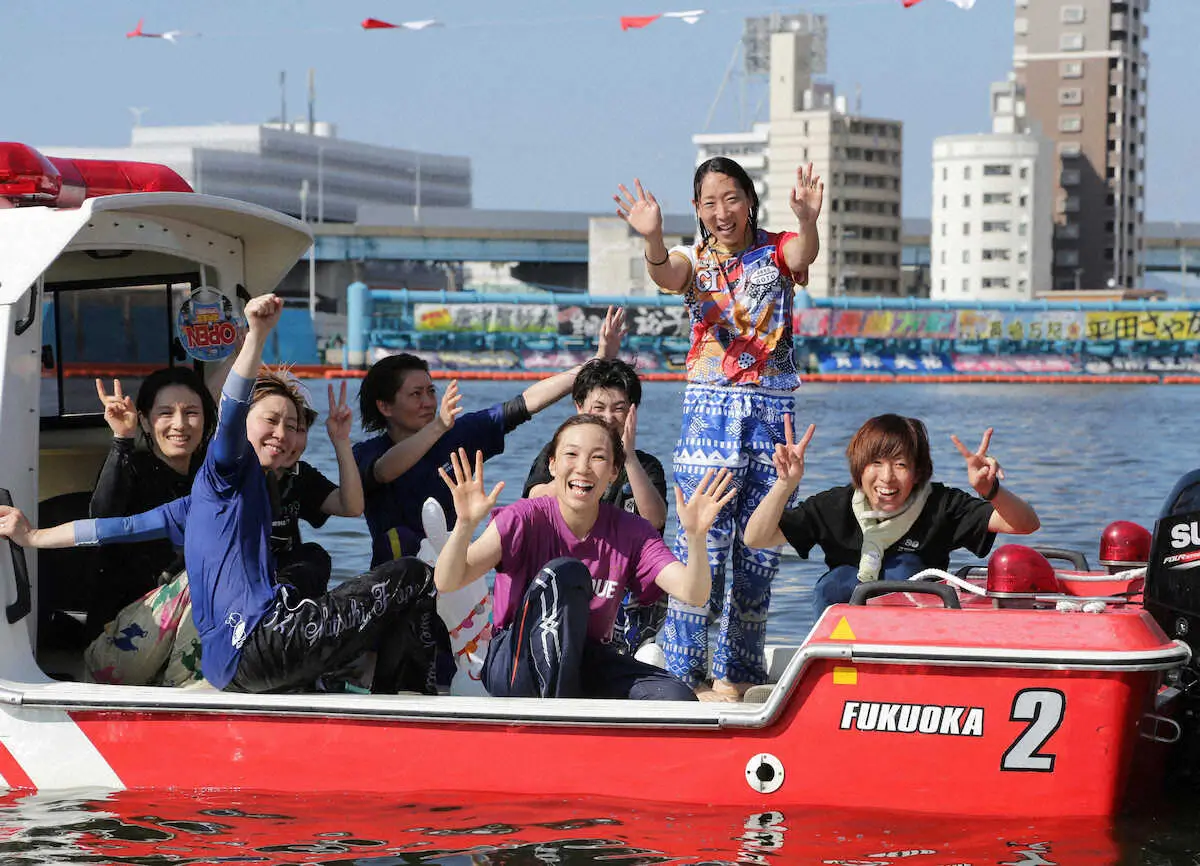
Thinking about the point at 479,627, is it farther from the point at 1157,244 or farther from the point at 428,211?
the point at 1157,244

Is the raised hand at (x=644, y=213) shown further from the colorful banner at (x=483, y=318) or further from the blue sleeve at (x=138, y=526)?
the colorful banner at (x=483, y=318)

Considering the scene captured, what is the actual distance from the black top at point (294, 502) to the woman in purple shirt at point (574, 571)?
865mm

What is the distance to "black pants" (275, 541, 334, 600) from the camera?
19.0 feet

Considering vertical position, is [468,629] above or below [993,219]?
below

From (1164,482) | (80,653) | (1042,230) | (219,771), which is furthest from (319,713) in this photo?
(1042,230)

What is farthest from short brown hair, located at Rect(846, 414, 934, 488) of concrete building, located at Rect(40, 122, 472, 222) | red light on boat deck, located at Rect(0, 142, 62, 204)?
concrete building, located at Rect(40, 122, 472, 222)

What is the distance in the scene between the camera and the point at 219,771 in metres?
5.54

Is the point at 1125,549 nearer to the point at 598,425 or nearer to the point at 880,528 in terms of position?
the point at 880,528

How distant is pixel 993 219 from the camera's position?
318 ft

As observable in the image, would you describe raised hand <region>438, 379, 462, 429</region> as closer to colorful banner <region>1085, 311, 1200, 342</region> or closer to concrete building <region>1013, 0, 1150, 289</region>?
colorful banner <region>1085, 311, 1200, 342</region>

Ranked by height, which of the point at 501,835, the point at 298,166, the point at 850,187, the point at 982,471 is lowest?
the point at 501,835

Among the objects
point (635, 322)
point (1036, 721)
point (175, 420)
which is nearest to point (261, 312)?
point (175, 420)

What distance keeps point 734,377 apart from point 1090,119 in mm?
103727

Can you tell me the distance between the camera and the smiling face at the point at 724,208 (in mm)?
5953
